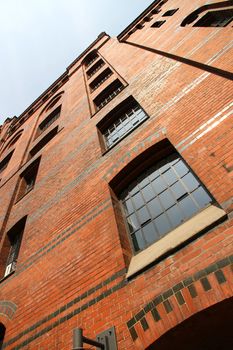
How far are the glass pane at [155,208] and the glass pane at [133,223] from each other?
31cm

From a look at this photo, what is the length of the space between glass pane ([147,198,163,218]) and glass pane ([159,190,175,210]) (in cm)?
9

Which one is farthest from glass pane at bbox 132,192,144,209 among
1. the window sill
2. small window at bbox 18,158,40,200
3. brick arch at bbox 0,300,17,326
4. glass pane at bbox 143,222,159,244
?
small window at bbox 18,158,40,200

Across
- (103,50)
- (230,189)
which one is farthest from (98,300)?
(103,50)

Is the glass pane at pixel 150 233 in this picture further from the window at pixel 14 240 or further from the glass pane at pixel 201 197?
Answer: the window at pixel 14 240

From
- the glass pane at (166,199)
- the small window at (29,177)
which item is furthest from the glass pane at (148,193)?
the small window at (29,177)

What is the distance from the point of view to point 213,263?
8.96ft

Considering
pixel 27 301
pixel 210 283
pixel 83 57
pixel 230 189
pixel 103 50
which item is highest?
pixel 83 57

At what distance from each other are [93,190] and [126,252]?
1784mm

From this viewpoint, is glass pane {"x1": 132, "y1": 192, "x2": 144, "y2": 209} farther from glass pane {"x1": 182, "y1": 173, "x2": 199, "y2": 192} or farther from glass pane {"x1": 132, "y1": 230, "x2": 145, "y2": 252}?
glass pane {"x1": 182, "y1": 173, "x2": 199, "y2": 192}

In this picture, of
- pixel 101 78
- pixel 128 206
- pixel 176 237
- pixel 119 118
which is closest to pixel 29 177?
pixel 119 118

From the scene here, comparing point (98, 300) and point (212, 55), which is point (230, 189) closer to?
point (98, 300)

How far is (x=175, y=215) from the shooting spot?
4.04 m

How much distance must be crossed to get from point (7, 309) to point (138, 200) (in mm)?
3218

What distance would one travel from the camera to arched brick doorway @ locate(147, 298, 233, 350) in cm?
260
